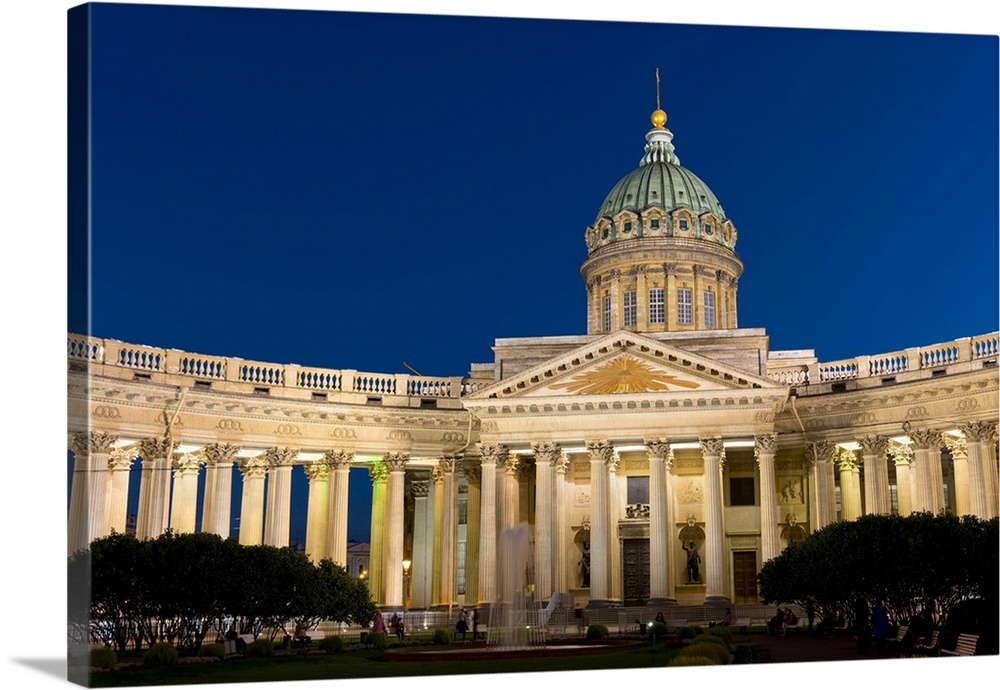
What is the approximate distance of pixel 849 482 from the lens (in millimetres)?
49938

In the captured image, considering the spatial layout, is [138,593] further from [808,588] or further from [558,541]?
[558,541]

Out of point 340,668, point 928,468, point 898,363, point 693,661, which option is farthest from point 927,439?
point 340,668

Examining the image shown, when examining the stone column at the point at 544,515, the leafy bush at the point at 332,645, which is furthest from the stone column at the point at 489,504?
the leafy bush at the point at 332,645

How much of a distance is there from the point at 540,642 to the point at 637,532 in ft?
50.6

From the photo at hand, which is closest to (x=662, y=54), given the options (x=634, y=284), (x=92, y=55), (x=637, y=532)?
(x=92, y=55)

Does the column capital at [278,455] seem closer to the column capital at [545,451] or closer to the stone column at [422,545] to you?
the stone column at [422,545]

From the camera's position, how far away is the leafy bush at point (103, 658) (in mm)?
23703

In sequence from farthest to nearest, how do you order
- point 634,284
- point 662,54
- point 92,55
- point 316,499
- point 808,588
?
point 634,284 < point 316,499 < point 808,588 < point 662,54 < point 92,55

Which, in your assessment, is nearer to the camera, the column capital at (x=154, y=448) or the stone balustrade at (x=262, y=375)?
the stone balustrade at (x=262, y=375)

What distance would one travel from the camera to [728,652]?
94.3 ft

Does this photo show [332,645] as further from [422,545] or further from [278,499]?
[422,545]

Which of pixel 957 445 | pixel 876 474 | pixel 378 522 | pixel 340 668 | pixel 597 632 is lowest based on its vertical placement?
pixel 597 632

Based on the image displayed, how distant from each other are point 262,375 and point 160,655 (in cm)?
2316

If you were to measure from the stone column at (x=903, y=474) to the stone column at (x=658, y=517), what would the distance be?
29.1 feet
